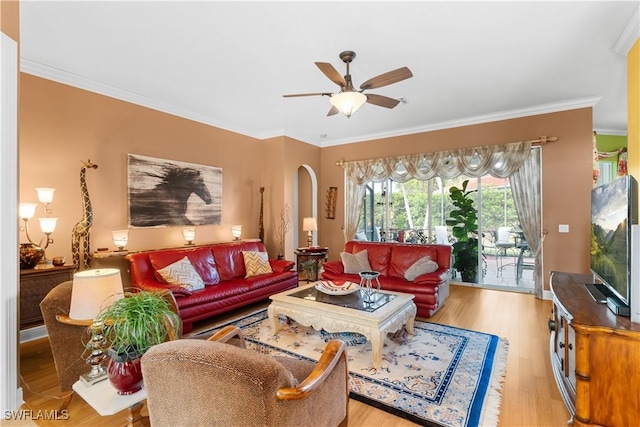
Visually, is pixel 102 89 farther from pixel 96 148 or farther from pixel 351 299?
pixel 351 299

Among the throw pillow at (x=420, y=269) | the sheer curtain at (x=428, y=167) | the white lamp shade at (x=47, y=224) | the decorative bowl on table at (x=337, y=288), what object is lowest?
the decorative bowl on table at (x=337, y=288)

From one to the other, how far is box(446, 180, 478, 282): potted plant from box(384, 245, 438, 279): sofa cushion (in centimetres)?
149

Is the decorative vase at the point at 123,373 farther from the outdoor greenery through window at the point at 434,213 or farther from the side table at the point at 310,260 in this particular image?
the outdoor greenery through window at the point at 434,213

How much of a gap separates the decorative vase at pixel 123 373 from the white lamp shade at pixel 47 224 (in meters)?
2.57

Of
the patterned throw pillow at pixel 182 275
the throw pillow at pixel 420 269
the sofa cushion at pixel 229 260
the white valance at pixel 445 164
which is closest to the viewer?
the patterned throw pillow at pixel 182 275

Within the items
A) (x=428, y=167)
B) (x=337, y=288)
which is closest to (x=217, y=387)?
(x=337, y=288)

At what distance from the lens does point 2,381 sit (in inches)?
81.5

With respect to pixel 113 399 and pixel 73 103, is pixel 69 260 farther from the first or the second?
pixel 113 399

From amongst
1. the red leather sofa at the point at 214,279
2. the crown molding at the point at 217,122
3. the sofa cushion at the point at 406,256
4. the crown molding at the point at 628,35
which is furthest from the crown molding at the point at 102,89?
the crown molding at the point at 628,35

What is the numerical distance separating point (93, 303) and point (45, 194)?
244cm

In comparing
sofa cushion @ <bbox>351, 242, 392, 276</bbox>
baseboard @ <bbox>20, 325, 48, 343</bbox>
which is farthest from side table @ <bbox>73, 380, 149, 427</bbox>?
sofa cushion @ <bbox>351, 242, 392, 276</bbox>

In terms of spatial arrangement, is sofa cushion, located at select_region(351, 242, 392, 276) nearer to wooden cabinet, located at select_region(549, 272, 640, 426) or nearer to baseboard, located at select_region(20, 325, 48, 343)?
wooden cabinet, located at select_region(549, 272, 640, 426)

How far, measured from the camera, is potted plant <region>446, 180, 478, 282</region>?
5539mm

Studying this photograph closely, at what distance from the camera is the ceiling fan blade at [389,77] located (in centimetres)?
267
